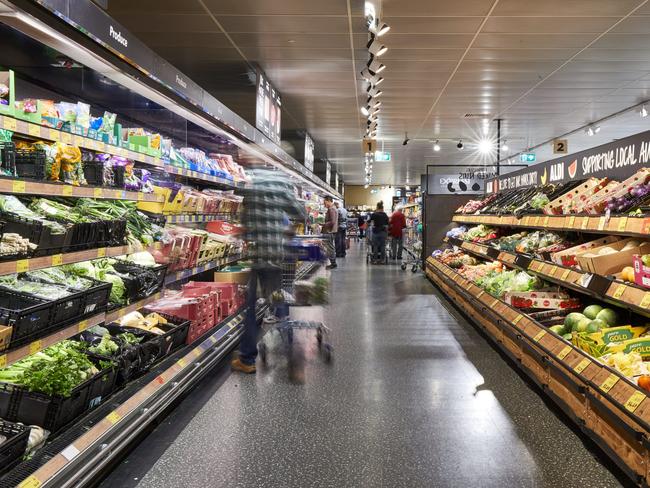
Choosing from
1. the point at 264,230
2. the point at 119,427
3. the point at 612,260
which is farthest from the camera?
the point at 264,230

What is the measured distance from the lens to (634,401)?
266cm

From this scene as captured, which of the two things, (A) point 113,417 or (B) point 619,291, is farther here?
(B) point 619,291

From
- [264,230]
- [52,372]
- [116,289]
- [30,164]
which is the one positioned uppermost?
[30,164]

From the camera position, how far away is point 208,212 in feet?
18.7

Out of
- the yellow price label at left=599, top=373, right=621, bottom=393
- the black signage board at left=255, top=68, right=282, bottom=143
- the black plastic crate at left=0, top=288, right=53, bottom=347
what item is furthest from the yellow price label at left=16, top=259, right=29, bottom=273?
the black signage board at left=255, top=68, right=282, bottom=143

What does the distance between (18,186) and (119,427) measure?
4.16 feet

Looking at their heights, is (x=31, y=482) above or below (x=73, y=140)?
below

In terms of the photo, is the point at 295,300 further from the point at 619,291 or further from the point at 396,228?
the point at 396,228

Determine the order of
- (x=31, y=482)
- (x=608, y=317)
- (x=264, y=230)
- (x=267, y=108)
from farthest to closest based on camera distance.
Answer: (x=267, y=108) → (x=264, y=230) → (x=608, y=317) → (x=31, y=482)

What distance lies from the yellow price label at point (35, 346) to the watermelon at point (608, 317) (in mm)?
3570

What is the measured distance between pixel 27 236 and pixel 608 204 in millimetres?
3786

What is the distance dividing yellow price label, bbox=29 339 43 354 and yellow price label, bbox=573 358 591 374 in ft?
9.57

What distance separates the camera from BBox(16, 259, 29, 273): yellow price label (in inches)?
90.8

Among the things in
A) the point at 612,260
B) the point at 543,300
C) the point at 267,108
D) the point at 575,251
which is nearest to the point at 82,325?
the point at 612,260
